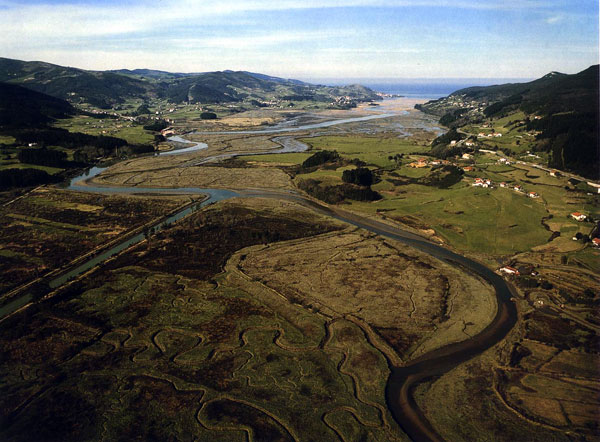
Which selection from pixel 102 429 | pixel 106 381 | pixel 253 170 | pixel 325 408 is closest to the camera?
pixel 102 429

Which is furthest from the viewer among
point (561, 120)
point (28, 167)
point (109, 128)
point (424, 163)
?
point (109, 128)

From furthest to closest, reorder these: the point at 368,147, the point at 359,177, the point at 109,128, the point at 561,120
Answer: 1. the point at 109,128
2. the point at 368,147
3. the point at 561,120
4. the point at 359,177

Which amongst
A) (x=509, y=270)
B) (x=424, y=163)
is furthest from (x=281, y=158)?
(x=509, y=270)

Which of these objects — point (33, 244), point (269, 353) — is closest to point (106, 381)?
point (269, 353)

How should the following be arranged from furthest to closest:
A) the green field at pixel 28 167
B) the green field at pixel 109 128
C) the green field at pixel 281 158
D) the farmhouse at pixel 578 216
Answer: the green field at pixel 109 128 → the green field at pixel 281 158 → the green field at pixel 28 167 → the farmhouse at pixel 578 216

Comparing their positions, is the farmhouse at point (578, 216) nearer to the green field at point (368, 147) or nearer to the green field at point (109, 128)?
the green field at point (368, 147)

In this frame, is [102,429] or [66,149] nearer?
[102,429]

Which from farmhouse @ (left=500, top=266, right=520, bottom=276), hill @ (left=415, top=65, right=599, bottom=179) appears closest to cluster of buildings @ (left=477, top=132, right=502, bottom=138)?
hill @ (left=415, top=65, right=599, bottom=179)

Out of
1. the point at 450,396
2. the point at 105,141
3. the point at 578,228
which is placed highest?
the point at 105,141

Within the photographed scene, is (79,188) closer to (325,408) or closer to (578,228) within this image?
(325,408)

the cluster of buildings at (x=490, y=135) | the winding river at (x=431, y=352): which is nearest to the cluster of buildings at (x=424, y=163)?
the winding river at (x=431, y=352)

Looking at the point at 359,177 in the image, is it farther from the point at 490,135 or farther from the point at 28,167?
the point at 28,167
